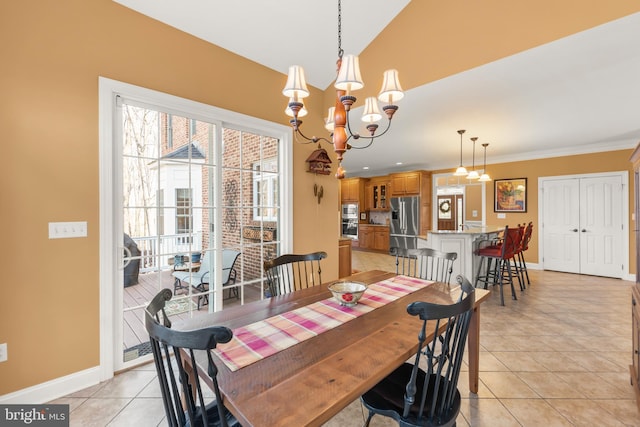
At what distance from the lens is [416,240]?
7.31m

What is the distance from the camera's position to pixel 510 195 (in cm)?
629

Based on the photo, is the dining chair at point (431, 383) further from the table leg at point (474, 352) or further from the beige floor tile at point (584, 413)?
the beige floor tile at point (584, 413)

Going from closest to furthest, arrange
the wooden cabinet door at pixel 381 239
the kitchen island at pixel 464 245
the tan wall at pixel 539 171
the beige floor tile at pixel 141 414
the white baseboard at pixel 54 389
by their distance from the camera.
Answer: the beige floor tile at pixel 141 414, the white baseboard at pixel 54 389, the kitchen island at pixel 464 245, the tan wall at pixel 539 171, the wooden cabinet door at pixel 381 239

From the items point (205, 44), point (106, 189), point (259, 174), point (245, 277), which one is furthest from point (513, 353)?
point (205, 44)

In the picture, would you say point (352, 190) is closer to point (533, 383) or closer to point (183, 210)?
point (183, 210)

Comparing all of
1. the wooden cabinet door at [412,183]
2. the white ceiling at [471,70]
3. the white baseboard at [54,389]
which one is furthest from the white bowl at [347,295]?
the wooden cabinet door at [412,183]

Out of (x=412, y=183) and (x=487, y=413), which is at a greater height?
(x=412, y=183)

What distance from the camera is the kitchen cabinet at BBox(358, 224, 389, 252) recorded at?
8172 mm

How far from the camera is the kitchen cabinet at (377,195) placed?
27.2ft

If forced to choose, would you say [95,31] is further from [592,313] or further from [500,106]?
[592,313]

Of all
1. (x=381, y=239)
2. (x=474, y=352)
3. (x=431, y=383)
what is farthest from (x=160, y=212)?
(x=381, y=239)

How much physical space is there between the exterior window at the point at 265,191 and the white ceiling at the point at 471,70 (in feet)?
3.17

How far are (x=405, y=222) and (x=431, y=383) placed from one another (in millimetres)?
6389

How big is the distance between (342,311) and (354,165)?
21.4ft
